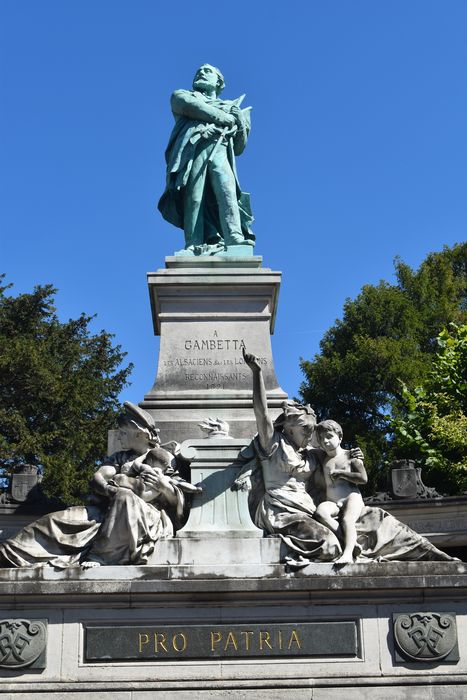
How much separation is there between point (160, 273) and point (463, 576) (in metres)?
6.84

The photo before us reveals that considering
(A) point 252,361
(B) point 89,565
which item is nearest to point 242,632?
(B) point 89,565

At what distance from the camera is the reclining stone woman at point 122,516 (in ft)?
46.0

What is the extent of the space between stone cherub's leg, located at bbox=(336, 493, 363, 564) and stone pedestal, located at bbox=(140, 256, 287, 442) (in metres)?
2.31

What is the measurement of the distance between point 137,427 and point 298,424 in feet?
7.18

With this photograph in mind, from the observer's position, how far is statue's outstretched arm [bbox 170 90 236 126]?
18891mm

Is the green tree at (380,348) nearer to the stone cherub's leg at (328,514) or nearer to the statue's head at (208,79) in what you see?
the statue's head at (208,79)

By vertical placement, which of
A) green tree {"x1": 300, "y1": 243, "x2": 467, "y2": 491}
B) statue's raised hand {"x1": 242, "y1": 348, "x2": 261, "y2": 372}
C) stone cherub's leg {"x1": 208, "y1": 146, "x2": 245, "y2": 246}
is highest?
green tree {"x1": 300, "y1": 243, "x2": 467, "y2": 491}

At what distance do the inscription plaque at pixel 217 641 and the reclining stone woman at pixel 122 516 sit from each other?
3.05 ft

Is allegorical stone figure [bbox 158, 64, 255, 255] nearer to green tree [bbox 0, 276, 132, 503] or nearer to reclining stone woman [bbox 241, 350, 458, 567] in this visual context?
reclining stone woman [bbox 241, 350, 458, 567]

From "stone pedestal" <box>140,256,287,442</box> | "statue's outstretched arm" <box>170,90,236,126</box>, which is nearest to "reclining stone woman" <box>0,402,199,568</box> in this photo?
"stone pedestal" <box>140,256,287,442</box>

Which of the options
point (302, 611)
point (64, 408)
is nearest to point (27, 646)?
point (302, 611)

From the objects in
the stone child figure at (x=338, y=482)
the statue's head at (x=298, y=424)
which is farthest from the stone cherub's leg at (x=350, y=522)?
the statue's head at (x=298, y=424)

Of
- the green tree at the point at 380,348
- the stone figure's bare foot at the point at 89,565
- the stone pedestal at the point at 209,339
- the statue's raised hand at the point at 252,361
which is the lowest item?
the stone figure's bare foot at the point at 89,565

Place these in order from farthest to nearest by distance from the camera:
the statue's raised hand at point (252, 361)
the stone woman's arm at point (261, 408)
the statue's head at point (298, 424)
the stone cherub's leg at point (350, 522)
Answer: the statue's head at point (298, 424) < the stone woman's arm at point (261, 408) < the statue's raised hand at point (252, 361) < the stone cherub's leg at point (350, 522)
